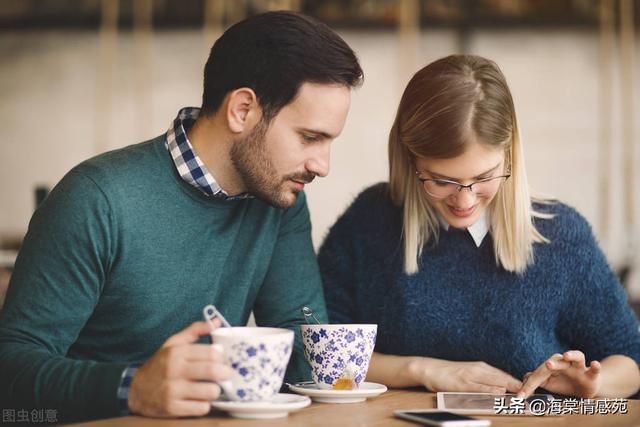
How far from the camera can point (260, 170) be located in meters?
1.54

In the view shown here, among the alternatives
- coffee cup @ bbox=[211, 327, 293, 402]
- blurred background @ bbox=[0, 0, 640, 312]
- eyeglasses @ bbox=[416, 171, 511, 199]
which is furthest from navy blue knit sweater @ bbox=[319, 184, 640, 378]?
blurred background @ bbox=[0, 0, 640, 312]

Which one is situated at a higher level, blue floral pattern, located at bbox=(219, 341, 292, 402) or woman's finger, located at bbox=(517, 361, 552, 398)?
blue floral pattern, located at bbox=(219, 341, 292, 402)

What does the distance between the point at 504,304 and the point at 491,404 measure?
1.33 feet

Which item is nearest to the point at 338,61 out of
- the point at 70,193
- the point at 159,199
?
the point at 159,199

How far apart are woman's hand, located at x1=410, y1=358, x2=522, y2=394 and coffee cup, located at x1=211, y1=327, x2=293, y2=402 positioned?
0.45 metres

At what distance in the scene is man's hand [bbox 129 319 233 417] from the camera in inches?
43.6

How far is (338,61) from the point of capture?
151 cm

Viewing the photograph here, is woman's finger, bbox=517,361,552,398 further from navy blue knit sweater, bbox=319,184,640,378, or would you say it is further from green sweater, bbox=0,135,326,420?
green sweater, bbox=0,135,326,420

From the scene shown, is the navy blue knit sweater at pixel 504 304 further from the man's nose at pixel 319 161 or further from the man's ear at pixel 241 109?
the man's ear at pixel 241 109

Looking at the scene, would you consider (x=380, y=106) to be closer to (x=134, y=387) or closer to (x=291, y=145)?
(x=291, y=145)

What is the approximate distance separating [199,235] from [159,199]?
0.32 feet

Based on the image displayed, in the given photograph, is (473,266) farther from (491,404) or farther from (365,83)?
(365,83)

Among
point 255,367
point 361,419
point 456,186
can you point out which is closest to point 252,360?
point 255,367

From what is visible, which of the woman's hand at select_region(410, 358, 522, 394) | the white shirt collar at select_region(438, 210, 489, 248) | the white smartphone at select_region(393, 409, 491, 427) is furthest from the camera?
the white shirt collar at select_region(438, 210, 489, 248)
